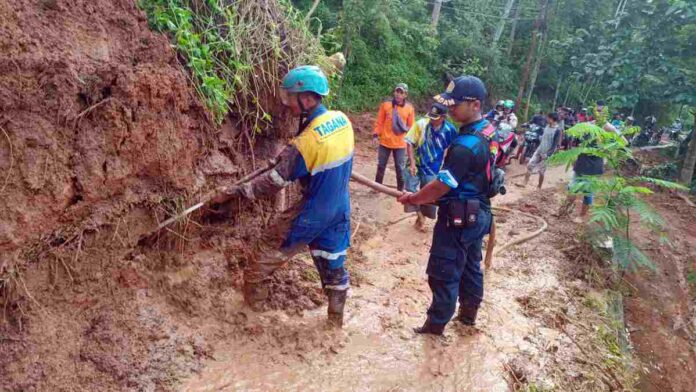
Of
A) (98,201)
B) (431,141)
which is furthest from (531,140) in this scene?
(98,201)

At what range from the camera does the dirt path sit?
10.4 ft

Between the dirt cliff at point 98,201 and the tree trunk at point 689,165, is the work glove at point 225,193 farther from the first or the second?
the tree trunk at point 689,165

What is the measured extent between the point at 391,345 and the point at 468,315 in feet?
2.54

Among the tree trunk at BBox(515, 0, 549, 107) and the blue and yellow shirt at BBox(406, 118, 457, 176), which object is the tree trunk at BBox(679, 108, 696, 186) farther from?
the blue and yellow shirt at BBox(406, 118, 457, 176)

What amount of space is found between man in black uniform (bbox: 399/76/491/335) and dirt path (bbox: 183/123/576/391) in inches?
13.5

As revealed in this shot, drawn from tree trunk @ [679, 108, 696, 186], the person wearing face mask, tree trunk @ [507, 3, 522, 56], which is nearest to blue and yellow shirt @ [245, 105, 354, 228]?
the person wearing face mask

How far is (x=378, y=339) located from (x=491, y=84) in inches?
702

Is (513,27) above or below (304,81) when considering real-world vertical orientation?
below

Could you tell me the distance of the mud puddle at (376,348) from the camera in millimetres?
3166

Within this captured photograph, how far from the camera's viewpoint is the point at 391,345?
3701 mm

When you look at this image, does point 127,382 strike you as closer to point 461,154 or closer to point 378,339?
point 378,339

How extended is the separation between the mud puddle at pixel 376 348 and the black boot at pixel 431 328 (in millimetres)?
63

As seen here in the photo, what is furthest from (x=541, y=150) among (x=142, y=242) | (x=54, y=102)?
(x=54, y=102)

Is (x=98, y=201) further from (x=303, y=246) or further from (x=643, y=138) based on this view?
(x=643, y=138)
